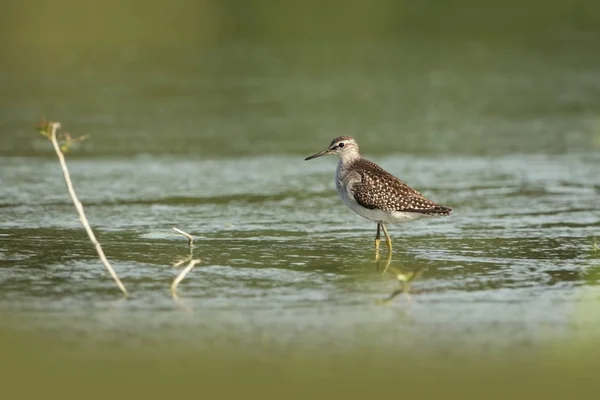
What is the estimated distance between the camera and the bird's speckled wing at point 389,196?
32.1 ft

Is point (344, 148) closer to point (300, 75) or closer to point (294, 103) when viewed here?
point (294, 103)

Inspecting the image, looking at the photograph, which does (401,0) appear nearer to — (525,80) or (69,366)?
(525,80)

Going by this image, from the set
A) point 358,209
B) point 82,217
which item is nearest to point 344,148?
point 358,209

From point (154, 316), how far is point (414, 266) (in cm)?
243

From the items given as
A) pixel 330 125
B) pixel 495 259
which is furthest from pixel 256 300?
pixel 330 125

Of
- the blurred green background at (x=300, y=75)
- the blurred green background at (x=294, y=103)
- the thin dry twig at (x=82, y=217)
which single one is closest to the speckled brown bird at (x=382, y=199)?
the blurred green background at (x=294, y=103)

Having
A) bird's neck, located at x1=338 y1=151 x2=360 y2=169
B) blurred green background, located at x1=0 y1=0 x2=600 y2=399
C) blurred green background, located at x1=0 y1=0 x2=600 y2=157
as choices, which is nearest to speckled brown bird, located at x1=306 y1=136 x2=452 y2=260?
bird's neck, located at x1=338 y1=151 x2=360 y2=169

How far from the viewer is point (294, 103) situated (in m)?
18.8

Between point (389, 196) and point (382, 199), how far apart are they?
6cm

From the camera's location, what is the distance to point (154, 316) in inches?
295

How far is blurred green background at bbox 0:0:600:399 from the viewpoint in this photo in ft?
20.5

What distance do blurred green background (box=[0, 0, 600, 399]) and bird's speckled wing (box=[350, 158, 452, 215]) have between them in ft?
3.51

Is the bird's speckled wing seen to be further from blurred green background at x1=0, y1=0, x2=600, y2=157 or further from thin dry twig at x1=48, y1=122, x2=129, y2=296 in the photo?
blurred green background at x1=0, y1=0, x2=600, y2=157

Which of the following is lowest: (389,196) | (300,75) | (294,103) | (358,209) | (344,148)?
(358,209)
